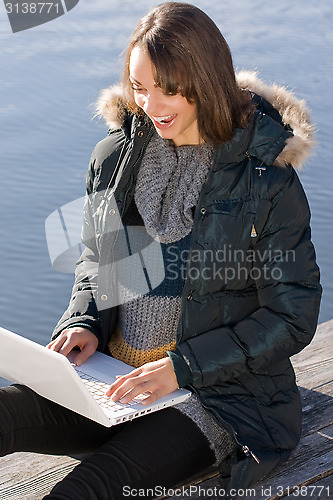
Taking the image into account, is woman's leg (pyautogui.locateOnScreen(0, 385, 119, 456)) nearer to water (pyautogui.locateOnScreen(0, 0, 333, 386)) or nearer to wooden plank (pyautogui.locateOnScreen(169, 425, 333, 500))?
wooden plank (pyautogui.locateOnScreen(169, 425, 333, 500))

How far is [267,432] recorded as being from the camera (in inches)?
84.1

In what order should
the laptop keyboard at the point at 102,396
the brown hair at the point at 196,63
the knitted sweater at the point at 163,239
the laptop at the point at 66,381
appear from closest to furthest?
the laptop at the point at 66,381 → the laptop keyboard at the point at 102,396 → the brown hair at the point at 196,63 → the knitted sweater at the point at 163,239

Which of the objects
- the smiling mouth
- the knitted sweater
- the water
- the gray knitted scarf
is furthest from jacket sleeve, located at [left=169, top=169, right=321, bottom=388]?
the water

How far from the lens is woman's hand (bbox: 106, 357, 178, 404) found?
6.65ft

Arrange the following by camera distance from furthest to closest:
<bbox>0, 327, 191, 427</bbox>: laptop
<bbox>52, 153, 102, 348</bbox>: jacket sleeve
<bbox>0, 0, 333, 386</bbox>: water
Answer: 1. <bbox>0, 0, 333, 386</bbox>: water
2. <bbox>52, 153, 102, 348</bbox>: jacket sleeve
3. <bbox>0, 327, 191, 427</bbox>: laptop

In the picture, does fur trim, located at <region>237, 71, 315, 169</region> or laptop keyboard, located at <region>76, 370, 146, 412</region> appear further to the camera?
fur trim, located at <region>237, 71, 315, 169</region>

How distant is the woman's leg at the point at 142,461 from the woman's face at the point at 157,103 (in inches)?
28.4

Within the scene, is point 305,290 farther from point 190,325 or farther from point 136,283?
point 136,283

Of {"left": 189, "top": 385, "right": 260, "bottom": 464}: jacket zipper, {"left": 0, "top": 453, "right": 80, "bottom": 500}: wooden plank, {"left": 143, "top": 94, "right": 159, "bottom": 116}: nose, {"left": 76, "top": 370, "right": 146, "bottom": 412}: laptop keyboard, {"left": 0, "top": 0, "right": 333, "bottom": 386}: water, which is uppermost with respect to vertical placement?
{"left": 143, "top": 94, "right": 159, "bottom": 116}: nose

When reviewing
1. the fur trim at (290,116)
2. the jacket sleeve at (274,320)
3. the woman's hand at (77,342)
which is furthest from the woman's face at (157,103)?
the woman's hand at (77,342)

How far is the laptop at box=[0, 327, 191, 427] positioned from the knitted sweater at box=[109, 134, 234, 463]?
124 millimetres

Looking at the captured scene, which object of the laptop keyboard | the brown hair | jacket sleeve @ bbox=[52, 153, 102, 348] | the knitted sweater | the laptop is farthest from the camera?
jacket sleeve @ bbox=[52, 153, 102, 348]

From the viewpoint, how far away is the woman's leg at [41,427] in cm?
206

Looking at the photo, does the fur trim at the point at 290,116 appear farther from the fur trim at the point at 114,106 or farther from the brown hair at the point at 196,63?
the fur trim at the point at 114,106
